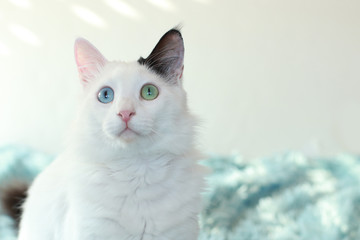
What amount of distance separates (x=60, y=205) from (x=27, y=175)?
4.31 feet

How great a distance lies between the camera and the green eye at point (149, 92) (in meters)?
1.21

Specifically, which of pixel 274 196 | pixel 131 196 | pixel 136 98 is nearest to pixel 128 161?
pixel 131 196

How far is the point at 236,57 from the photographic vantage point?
116 inches

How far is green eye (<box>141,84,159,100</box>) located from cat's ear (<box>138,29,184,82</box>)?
12 centimetres

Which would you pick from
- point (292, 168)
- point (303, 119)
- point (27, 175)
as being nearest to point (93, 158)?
point (27, 175)

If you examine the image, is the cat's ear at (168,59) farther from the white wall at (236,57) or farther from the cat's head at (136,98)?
the white wall at (236,57)

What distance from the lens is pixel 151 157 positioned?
1.27 metres

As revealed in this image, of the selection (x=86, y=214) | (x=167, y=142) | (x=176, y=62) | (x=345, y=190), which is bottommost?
(x=86, y=214)

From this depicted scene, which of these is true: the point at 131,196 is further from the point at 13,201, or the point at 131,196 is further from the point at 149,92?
the point at 13,201

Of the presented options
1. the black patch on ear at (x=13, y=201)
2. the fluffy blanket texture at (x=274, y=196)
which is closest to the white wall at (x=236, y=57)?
the fluffy blanket texture at (x=274, y=196)

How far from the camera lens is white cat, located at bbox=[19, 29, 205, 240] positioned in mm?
1171

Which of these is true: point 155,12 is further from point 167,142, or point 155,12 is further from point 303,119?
point 167,142

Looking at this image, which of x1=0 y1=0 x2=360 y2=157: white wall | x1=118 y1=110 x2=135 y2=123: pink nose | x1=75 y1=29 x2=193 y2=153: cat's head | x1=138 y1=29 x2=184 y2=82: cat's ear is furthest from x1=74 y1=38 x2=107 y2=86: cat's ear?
x1=0 y1=0 x2=360 y2=157: white wall

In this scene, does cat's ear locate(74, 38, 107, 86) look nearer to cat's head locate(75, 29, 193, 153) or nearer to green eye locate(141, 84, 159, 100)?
cat's head locate(75, 29, 193, 153)
